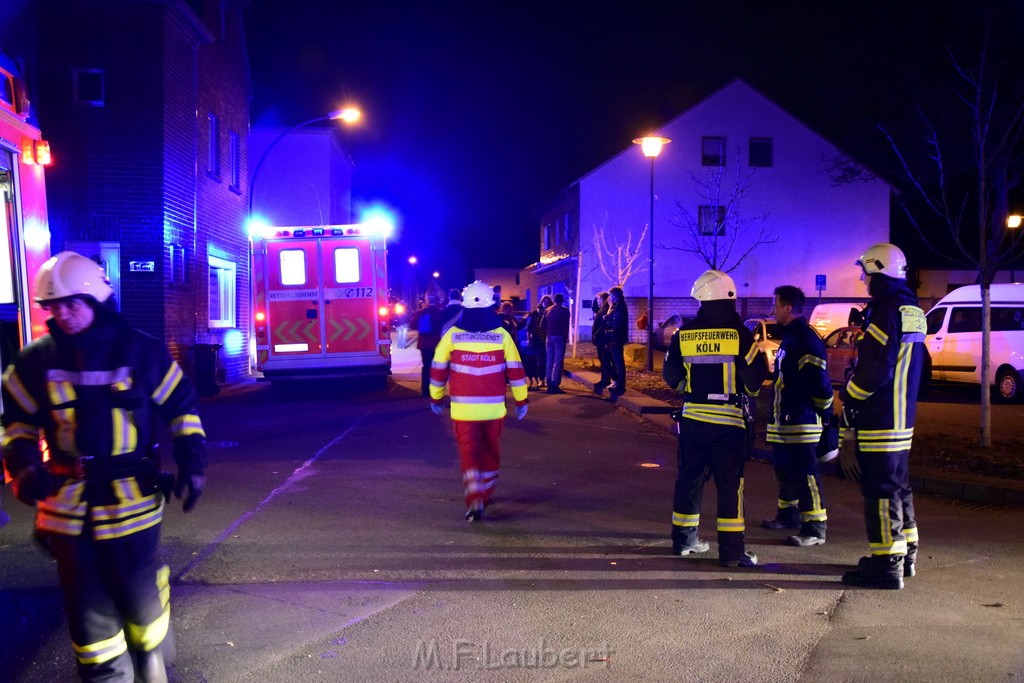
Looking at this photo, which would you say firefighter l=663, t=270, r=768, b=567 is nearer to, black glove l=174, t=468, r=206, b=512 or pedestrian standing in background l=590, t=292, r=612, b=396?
black glove l=174, t=468, r=206, b=512

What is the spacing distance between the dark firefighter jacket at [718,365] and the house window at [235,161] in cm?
1746

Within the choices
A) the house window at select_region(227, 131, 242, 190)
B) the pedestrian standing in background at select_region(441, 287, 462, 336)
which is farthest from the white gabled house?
the pedestrian standing in background at select_region(441, 287, 462, 336)

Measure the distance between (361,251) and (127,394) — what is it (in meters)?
12.7

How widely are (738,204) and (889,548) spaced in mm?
30918

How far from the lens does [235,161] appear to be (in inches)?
840

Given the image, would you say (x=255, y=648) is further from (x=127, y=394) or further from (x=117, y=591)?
(x=127, y=394)

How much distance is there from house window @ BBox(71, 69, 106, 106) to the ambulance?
3947mm

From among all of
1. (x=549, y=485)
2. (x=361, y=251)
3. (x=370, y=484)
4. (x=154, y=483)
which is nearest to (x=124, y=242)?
(x=361, y=251)

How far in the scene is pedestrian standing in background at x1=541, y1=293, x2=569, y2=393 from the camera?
16109 mm

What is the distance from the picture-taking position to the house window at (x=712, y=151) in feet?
115

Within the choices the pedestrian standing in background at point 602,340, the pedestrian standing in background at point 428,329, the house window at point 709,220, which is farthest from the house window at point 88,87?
the house window at point 709,220

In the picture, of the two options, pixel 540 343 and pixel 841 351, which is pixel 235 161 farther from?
pixel 841 351

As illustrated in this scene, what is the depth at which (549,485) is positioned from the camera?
8.33m

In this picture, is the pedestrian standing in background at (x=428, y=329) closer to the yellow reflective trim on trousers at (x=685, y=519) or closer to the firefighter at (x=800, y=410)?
the firefighter at (x=800, y=410)
